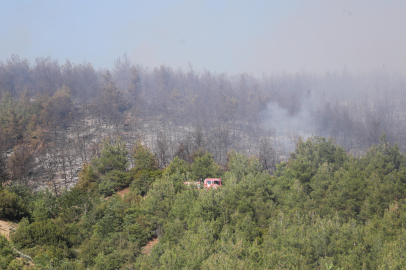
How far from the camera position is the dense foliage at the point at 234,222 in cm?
1844

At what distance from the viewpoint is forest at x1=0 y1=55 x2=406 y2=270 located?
64.0 ft

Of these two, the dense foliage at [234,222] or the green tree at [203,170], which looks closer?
the dense foliage at [234,222]

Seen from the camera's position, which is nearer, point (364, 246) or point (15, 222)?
point (364, 246)

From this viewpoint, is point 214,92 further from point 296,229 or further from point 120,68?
point 296,229

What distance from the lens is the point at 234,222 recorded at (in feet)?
85.2

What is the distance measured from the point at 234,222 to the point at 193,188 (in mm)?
6130

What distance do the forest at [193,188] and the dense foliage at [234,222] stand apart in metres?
0.12

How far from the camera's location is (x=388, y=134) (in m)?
83.6

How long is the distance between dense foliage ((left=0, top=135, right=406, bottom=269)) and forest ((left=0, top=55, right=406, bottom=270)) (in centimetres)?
12

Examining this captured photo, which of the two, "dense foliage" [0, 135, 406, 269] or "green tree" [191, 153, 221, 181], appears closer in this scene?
"dense foliage" [0, 135, 406, 269]

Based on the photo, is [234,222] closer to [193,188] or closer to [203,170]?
[193,188]

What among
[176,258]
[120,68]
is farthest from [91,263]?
[120,68]

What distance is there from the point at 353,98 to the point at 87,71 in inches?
3990

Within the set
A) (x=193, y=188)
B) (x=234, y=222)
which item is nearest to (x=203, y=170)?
(x=193, y=188)
